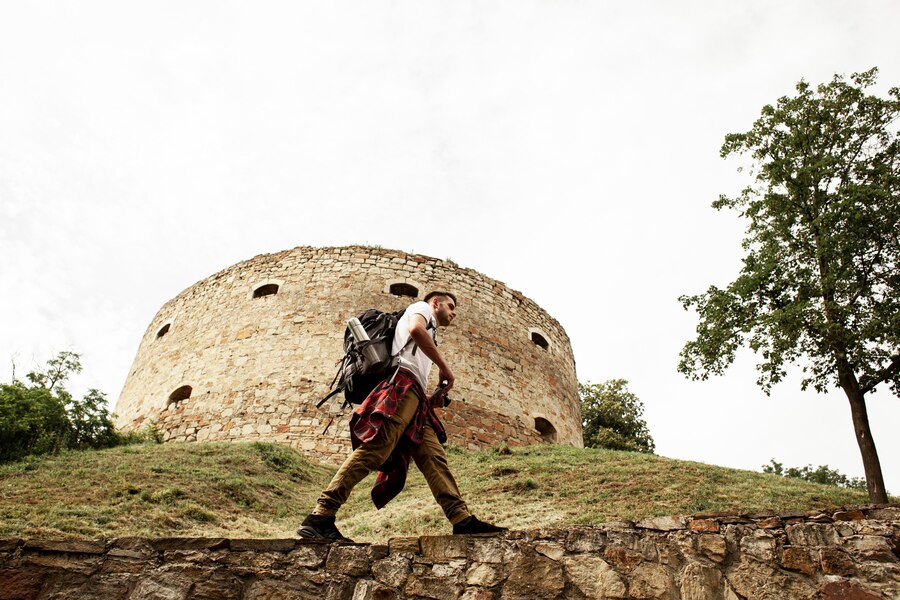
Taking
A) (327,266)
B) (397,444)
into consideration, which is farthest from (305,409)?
(397,444)

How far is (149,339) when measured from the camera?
15.1m

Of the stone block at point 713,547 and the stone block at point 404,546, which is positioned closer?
the stone block at point 713,547

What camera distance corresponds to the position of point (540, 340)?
1507cm

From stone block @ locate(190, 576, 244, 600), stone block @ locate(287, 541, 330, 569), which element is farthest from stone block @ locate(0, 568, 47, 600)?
stone block @ locate(287, 541, 330, 569)

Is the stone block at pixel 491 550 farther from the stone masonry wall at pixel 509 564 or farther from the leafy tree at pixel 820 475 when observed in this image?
the leafy tree at pixel 820 475

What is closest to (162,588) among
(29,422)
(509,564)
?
(509,564)

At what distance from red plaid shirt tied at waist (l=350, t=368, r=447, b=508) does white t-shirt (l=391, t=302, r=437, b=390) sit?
0.18 ft

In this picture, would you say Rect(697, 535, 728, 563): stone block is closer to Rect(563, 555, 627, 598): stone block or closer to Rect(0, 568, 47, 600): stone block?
Rect(563, 555, 627, 598): stone block

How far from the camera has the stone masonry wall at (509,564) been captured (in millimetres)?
3018

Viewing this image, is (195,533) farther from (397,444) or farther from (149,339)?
(149,339)

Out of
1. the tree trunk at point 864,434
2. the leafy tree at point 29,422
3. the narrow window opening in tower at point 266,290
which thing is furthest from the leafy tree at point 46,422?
the tree trunk at point 864,434

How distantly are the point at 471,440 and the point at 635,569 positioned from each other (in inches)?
346

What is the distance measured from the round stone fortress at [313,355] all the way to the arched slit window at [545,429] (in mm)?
30

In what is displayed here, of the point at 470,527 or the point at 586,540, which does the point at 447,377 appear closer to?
the point at 470,527
